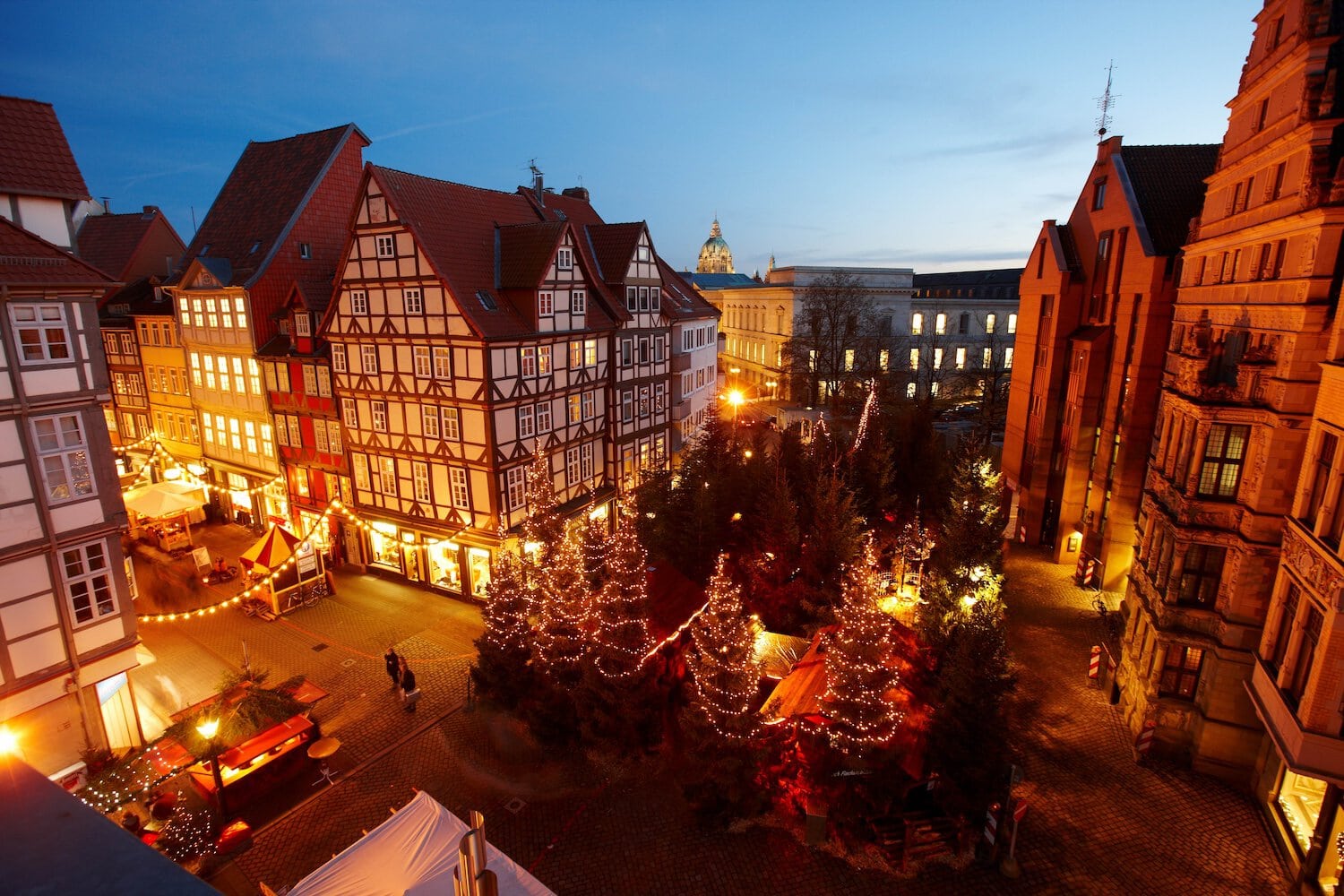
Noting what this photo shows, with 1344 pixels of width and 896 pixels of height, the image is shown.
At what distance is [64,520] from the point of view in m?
14.4

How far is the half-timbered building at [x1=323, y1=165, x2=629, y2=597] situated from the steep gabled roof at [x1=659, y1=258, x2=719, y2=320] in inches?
336

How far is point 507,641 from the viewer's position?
16.8 meters

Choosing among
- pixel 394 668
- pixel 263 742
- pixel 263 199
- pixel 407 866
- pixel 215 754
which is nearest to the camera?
pixel 407 866

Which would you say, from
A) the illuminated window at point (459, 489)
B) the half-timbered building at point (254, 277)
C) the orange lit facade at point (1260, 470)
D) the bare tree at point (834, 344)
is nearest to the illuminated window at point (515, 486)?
the illuminated window at point (459, 489)

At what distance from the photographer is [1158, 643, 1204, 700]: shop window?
15.7 metres

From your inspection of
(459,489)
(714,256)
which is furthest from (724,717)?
(714,256)

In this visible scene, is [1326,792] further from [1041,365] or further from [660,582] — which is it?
[1041,365]

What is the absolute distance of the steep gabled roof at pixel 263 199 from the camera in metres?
28.3

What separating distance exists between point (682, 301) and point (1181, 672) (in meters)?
28.3

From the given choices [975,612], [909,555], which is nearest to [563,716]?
[975,612]

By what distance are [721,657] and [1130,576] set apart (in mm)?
13763

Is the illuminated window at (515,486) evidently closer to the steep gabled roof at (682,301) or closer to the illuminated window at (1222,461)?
the steep gabled roof at (682,301)

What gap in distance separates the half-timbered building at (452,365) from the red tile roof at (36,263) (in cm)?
895

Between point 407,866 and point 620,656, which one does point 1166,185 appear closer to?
point 620,656
